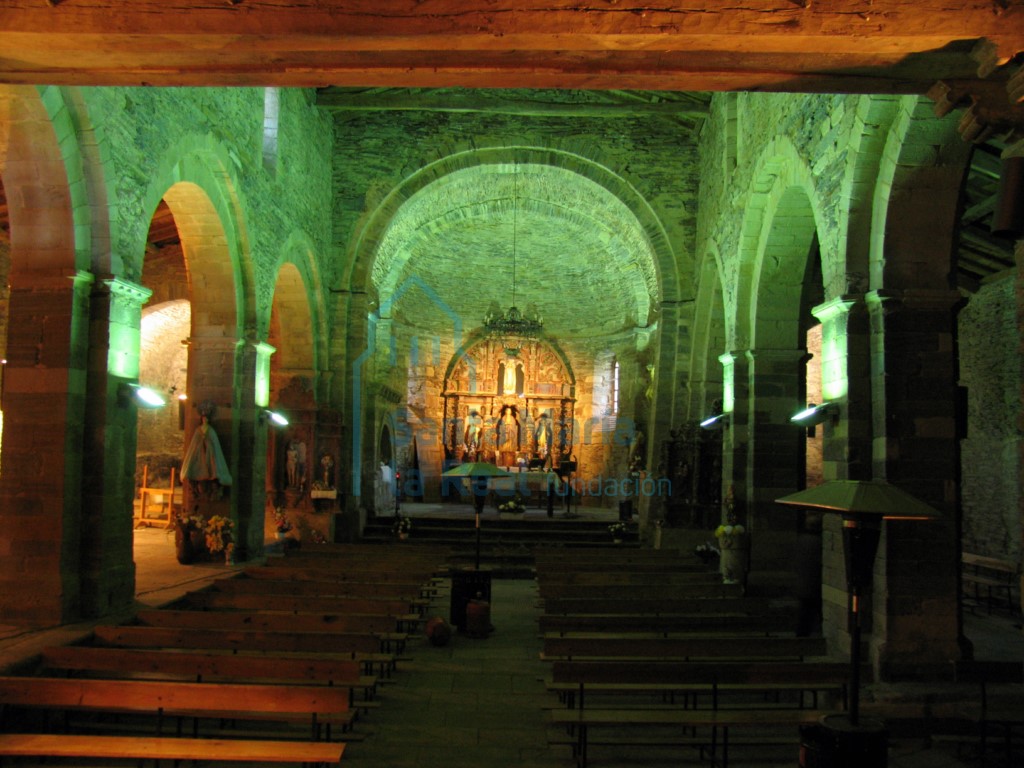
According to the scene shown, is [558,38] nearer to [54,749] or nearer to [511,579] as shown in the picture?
[54,749]

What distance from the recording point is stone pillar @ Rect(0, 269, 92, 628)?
26.2ft

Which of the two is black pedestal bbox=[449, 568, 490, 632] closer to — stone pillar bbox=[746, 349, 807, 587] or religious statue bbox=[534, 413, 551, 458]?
stone pillar bbox=[746, 349, 807, 587]

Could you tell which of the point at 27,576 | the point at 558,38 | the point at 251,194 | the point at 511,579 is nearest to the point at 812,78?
the point at 558,38

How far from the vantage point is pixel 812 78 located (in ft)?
17.7

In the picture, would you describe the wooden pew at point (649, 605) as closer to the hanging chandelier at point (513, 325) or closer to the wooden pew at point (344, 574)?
the wooden pew at point (344, 574)

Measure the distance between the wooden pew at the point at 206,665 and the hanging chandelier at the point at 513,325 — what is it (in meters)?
16.8

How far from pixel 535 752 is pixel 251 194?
10.3 metres

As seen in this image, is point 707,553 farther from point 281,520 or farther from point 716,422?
point 281,520

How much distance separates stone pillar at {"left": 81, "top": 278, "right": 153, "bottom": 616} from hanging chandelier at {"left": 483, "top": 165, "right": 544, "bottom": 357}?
13881 mm

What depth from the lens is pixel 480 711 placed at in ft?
23.1

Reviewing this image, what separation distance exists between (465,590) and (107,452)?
4.48m

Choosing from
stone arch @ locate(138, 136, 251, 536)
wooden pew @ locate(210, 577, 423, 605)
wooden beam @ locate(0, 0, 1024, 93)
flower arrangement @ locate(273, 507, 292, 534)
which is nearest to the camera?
wooden beam @ locate(0, 0, 1024, 93)

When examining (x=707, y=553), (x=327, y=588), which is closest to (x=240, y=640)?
(x=327, y=588)

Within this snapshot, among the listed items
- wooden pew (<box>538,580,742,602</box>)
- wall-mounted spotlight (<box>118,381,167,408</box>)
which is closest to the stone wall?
wooden pew (<box>538,580,742,602</box>)
